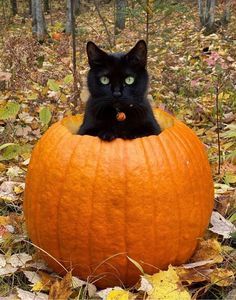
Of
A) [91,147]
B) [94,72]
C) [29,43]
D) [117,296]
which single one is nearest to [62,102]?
[29,43]

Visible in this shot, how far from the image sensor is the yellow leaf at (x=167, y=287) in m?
1.90

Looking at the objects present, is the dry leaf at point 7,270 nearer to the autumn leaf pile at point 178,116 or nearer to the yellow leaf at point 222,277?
the autumn leaf pile at point 178,116

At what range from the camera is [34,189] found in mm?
2254

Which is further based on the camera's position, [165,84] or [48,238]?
[165,84]

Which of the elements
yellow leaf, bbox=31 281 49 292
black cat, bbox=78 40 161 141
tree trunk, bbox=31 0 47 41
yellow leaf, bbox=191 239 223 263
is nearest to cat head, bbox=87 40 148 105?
black cat, bbox=78 40 161 141

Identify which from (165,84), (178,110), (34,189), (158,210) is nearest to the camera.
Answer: (158,210)

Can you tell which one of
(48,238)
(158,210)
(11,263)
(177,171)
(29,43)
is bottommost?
(11,263)

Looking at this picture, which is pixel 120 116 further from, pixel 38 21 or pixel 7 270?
pixel 38 21

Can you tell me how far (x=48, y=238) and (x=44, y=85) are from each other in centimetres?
311

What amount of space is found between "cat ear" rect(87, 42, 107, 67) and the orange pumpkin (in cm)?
39

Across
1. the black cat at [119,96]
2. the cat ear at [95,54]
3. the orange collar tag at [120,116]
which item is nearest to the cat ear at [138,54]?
the black cat at [119,96]

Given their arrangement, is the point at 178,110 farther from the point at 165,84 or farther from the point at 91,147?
the point at 91,147

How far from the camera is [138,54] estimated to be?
233 cm

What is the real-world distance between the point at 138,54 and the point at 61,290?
1.15m
